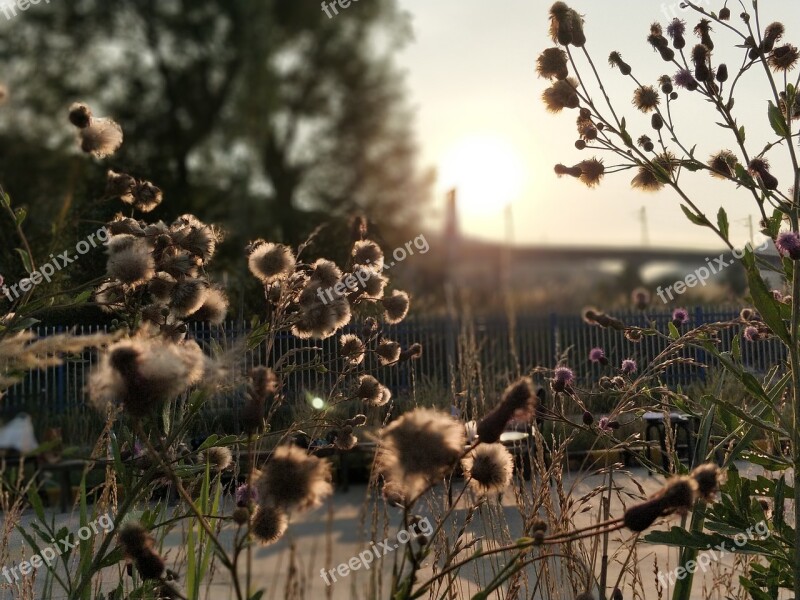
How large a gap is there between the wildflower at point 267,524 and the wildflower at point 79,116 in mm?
1470

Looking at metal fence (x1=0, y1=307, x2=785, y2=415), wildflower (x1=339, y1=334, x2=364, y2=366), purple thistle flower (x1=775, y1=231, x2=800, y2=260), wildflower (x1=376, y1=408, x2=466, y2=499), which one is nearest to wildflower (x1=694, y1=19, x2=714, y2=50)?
purple thistle flower (x1=775, y1=231, x2=800, y2=260)

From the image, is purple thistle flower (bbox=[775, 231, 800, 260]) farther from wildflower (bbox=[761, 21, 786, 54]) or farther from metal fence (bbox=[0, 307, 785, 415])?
metal fence (bbox=[0, 307, 785, 415])

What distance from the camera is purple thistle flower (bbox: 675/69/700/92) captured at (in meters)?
3.06

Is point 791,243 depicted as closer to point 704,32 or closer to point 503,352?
point 704,32

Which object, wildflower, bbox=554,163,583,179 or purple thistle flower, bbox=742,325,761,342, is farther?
purple thistle flower, bbox=742,325,761,342

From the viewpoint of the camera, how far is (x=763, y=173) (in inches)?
107

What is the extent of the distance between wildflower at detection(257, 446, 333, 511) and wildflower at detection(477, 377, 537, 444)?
266 millimetres

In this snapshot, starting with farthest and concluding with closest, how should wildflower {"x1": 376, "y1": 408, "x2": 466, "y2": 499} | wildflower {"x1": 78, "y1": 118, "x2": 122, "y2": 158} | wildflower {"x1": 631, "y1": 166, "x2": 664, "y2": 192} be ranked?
1. wildflower {"x1": 631, "y1": 166, "x2": 664, "y2": 192}
2. wildflower {"x1": 78, "y1": 118, "x2": 122, "y2": 158}
3. wildflower {"x1": 376, "y1": 408, "x2": 466, "y2": 499}

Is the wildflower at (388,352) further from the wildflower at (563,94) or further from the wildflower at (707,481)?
the wildflower at (707,481)

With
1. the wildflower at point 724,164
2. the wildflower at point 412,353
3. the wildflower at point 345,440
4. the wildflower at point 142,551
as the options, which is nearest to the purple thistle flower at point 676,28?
the wildflower at point 724,164

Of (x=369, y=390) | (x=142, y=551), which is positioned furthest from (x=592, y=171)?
(x=142, y=551)

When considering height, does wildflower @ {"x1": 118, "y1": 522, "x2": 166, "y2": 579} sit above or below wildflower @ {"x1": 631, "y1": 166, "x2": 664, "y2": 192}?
below

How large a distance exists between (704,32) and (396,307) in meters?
1.35

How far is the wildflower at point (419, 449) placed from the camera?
1.44m
